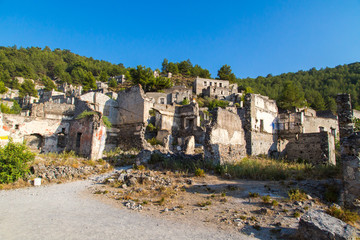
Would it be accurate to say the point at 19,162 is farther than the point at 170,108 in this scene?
No

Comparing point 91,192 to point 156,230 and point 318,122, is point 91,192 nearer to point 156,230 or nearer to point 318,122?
point 156,230

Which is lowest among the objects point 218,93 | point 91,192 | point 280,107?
point 91,192

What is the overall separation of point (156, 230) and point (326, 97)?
2995 inches

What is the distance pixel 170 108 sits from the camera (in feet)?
106

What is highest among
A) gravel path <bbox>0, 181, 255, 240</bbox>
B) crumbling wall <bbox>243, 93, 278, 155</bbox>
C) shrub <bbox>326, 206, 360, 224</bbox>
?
crumbling wall <bbox>243, 93, 278, 155</bbox>

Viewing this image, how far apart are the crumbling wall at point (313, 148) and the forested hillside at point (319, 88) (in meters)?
36.9

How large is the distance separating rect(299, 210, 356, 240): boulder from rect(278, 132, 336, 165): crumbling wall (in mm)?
15415

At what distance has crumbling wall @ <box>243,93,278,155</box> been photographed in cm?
2162

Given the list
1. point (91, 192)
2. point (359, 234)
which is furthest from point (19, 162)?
point (359, 234)

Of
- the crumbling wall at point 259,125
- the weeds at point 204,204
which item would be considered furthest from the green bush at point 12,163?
the crumbling wall at point 259,125

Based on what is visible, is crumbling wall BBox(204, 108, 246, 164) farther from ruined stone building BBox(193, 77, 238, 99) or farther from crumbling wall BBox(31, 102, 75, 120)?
ruined stone building BBox(193, 77, 238, 99)

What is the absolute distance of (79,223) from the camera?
6254 millimetres

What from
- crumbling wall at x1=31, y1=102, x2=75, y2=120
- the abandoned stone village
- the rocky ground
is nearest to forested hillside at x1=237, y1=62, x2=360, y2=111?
the abandoned stone village

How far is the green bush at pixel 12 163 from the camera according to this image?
11234 millimetres
